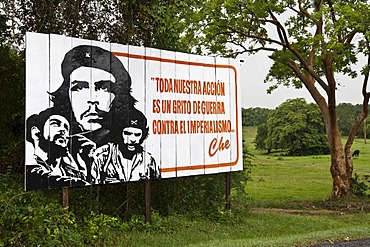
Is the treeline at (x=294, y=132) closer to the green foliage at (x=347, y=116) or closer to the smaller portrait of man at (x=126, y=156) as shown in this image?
the green foliage at (x=347, y=116)

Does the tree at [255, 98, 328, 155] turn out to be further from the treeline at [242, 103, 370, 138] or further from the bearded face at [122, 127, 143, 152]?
the bearded face at [122, 127, 143, 152]

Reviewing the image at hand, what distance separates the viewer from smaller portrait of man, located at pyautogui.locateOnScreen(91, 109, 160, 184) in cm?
725

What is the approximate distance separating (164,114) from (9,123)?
267cm

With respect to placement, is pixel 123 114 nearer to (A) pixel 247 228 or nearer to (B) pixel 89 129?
(B) pixel 89 129

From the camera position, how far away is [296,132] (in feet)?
119

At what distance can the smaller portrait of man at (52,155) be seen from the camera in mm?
6453

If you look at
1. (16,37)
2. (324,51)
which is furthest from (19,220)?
(324,51)

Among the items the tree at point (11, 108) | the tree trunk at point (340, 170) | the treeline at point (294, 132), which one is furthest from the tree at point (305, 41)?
the treeline at point (294, 132)

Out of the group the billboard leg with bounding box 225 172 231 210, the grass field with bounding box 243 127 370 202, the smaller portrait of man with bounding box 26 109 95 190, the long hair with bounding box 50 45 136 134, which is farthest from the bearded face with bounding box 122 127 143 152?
the grass field with bounding box 243 127 370 202

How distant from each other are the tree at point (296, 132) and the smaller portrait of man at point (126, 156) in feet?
90.3

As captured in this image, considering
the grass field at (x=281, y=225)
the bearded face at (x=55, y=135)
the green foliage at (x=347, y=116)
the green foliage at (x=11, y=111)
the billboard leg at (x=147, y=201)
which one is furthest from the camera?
the green foliage at (x=347, y=116)

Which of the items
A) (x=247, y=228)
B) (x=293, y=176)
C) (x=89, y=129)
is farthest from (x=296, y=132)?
(x=89, y=129)

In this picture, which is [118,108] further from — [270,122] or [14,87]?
[270,122]

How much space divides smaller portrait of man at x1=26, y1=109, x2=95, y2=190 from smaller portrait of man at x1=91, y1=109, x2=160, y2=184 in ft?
0.93
